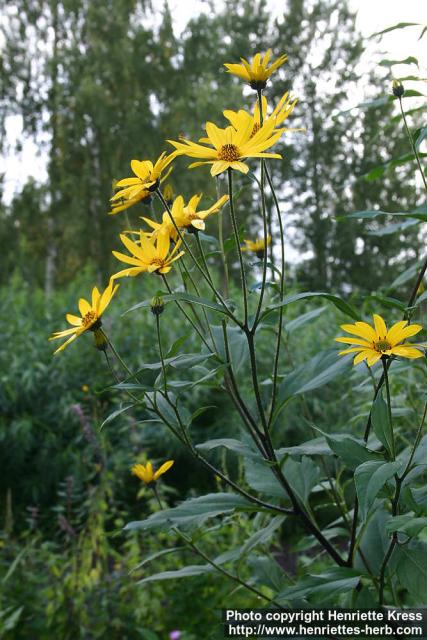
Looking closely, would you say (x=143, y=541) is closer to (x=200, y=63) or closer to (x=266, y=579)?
(x=266, y=579)

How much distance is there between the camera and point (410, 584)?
0.73m

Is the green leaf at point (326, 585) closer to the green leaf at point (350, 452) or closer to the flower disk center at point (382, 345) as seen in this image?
the green leaf at point (350, 452)

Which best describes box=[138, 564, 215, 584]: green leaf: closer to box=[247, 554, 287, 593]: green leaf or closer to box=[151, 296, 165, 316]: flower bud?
box=[247, 554, 287, 593]: green leaf

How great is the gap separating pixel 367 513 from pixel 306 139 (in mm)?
13061

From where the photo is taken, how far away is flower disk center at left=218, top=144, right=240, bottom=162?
2.50ft

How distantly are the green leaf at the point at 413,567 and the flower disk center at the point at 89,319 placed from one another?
0.48 meters

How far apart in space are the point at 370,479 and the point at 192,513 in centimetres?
30

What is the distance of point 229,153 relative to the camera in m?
0.77

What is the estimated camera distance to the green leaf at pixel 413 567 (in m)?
0.72

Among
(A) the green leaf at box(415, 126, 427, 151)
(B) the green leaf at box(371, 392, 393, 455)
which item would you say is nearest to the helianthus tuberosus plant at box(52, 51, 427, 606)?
(B) the green leaf at box(371, 392, 393, 455)

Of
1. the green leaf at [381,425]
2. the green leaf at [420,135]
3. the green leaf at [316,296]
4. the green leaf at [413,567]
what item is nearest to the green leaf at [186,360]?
the green leaf at [316,296]

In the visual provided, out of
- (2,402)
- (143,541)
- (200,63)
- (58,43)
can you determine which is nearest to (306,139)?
(200,63)

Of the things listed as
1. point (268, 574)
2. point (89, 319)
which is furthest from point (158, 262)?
point (268, 574)

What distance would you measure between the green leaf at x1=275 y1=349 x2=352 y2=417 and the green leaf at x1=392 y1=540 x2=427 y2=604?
8.7 inches
